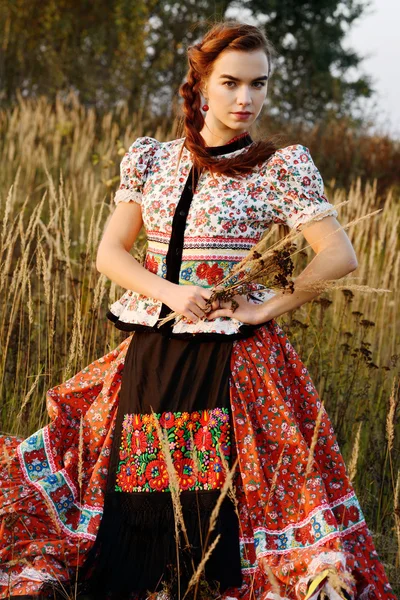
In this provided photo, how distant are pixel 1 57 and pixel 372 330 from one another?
9808 millimetres

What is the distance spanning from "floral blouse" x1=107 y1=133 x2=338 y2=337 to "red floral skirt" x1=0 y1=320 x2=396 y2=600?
0.18 metres

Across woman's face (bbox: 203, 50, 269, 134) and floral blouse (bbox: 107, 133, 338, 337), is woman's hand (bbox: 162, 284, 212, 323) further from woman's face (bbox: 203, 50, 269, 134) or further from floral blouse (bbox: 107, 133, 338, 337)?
woman's face (bbox: 203, 50, 269, 134)

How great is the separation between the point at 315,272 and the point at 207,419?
20.6 inches

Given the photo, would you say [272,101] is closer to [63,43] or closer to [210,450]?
[63,43]

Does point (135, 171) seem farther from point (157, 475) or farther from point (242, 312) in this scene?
point (157, 475)

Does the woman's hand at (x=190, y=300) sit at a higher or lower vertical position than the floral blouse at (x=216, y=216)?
lower

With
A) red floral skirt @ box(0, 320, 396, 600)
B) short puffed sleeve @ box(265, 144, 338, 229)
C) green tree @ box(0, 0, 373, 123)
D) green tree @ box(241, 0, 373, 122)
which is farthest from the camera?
green tree @ box(241, 0, 373, 122)

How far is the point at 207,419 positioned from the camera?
2.39 meters

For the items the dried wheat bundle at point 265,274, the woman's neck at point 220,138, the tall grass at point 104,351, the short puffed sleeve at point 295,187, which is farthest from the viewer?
the tall grass at point 104,351

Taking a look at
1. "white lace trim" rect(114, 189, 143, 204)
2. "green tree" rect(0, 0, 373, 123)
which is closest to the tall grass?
"white lace trim" rect(114, 189, 143, 204)

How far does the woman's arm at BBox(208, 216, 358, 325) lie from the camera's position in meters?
2.40

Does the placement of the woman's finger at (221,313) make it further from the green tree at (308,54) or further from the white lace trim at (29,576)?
the green tree at (308,54)

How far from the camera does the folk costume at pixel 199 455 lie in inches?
91.7

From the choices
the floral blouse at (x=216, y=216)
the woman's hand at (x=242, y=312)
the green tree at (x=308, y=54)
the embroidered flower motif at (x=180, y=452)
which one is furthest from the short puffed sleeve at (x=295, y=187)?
the green tree at (x=308, y=54)
